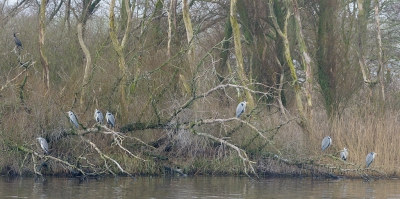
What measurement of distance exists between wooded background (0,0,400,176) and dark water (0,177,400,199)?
21.3 inches

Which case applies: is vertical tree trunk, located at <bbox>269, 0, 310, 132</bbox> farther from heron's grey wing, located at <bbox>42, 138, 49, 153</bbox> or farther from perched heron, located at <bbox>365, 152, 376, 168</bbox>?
heron's grey wing, located at <bbox>42, 138, 49, 153</bbox>

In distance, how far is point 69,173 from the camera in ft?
54.9

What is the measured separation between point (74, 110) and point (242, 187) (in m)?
4.81

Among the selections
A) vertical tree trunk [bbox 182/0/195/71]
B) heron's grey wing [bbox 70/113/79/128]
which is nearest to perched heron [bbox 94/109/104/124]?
heron's grey wing [bbox 70/113/79/128]

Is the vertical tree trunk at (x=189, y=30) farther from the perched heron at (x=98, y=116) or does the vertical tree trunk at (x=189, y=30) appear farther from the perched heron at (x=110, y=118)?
the perched heron at (x=98, y=116)

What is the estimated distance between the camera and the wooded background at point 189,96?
16.6 m

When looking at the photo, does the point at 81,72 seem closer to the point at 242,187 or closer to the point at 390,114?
the point at 242,187

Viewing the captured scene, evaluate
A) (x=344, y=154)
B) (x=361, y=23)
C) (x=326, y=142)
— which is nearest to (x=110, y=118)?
(x=326, y=142)

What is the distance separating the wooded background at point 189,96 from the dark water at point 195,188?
1.78 ft

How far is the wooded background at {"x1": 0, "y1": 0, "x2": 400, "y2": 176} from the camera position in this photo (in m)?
16.6

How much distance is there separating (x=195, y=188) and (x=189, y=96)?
13.0 feet

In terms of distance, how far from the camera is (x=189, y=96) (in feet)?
59.0

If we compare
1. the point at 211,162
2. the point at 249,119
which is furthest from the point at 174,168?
the point at 249,119

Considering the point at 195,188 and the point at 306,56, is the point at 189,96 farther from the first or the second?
the point at 195,188
